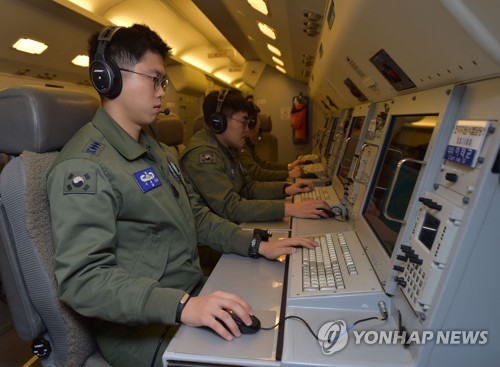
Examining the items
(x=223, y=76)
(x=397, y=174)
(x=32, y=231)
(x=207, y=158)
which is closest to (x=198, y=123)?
(x=207, y=158)

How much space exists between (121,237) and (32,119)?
49 cm

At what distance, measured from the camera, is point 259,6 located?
9.46 feet

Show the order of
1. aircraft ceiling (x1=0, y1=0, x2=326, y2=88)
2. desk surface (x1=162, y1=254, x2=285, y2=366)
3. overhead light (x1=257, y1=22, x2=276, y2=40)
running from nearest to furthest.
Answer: desk surface (x1=162, y1=254, x2=285, y2=366), aircraft ceiling (x1=0, y1=0, x2=326, y2=88), overhead light (x1=257, y1=22, x2=276, y2=40)

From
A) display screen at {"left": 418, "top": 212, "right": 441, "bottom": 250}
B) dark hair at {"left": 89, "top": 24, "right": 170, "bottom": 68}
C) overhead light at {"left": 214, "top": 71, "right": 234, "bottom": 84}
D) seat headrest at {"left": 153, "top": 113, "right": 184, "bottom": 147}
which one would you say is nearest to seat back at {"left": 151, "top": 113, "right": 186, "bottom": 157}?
seat headrest at {"left": 153, "top": 113, "right": 184, "bottom": 147}

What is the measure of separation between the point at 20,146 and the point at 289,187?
1829mm

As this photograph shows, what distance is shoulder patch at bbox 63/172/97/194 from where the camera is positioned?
1.00 metres

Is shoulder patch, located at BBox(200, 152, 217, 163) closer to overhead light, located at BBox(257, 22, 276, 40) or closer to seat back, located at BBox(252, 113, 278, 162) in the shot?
overhead light, located at BBox(257, 22, 276, 40)

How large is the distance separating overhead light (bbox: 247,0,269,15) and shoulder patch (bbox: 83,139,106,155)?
2146mm

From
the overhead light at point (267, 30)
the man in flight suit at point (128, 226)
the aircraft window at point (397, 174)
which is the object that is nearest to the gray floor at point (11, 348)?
the man in flight suit at point (128, 226)

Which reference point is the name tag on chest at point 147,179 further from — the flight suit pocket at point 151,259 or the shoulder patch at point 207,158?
the shoulder patch at point 207,158

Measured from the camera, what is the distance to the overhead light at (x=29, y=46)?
10.2ft

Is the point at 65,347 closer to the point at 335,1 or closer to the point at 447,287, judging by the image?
the point at 447,287

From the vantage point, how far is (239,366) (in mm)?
809

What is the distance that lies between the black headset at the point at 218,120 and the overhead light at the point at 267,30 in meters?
1.49
